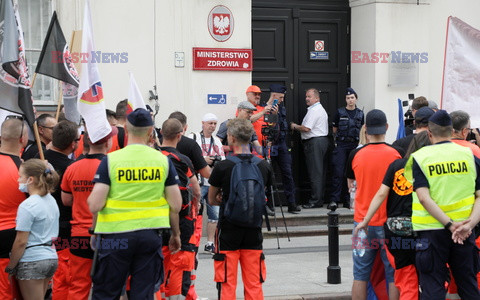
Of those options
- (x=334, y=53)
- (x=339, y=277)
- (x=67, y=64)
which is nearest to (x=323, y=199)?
(x=334, y=53)

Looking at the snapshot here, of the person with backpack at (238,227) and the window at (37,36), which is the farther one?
the window at (37,36)

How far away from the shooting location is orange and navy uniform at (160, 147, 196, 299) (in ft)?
28.5

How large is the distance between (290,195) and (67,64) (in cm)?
564

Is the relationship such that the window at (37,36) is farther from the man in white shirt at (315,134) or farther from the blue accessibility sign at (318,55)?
the blue accessibility sign at (318,55)

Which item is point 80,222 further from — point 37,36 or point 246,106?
point 37,36

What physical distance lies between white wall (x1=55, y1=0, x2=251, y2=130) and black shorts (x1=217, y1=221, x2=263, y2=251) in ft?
19.2

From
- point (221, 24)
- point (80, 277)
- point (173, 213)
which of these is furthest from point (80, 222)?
point (221, 24)

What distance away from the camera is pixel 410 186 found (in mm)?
8312

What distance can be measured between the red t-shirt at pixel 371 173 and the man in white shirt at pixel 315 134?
20.8 ft

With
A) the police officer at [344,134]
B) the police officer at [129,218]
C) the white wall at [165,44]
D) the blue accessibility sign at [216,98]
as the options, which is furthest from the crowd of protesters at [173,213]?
the police officer at [344,134]

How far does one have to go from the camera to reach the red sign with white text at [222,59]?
1426 centimetres

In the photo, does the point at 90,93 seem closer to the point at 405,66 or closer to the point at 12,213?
the point at 12,213

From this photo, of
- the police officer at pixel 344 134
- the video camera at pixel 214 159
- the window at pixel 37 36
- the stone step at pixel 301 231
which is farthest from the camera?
the police officer at pixel 344 134

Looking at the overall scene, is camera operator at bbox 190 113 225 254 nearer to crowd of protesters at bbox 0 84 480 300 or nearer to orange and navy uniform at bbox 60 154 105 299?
crowd of protesters at bbox 0 84 480 300
